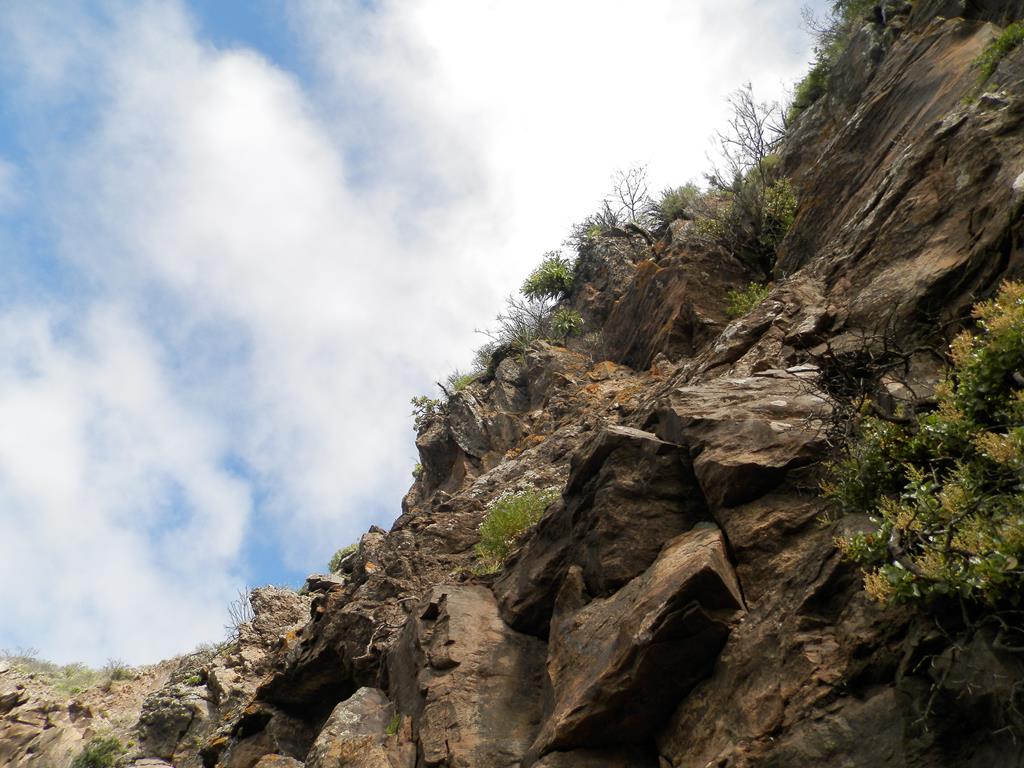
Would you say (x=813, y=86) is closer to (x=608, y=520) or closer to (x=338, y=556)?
(x=608, y=520)

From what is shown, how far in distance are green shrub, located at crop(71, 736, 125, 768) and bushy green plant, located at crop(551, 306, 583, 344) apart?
17690mm

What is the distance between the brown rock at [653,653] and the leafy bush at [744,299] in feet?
30.8

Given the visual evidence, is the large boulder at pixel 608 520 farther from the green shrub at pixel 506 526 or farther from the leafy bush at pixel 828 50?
the leafy bush at pixel 828 50

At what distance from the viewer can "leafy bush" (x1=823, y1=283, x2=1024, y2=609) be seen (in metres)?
4.38

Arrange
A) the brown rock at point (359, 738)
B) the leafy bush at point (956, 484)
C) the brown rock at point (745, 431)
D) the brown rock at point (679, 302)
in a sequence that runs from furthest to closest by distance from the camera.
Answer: the brown rock at point (679, 302) < the brown rock at point (359, 738) < the brown rock at point (745, 431) < the leafy bush at point (956, 484)

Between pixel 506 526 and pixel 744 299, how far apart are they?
762cm

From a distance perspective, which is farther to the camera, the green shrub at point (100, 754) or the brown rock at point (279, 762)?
the green shrub at point (100, 754)

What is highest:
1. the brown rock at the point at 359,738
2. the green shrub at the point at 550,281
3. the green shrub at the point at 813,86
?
the green shrub at the point at 550,281

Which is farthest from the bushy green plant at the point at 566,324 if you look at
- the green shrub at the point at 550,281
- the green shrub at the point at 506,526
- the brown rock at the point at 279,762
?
the brown rock at the point at 279,762

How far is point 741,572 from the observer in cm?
661

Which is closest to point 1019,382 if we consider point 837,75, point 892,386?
point 892,386

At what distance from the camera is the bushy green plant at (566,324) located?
24.0 meters

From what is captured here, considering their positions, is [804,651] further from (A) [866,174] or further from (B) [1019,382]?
(A) [866,174]

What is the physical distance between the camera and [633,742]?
657 centimetres
